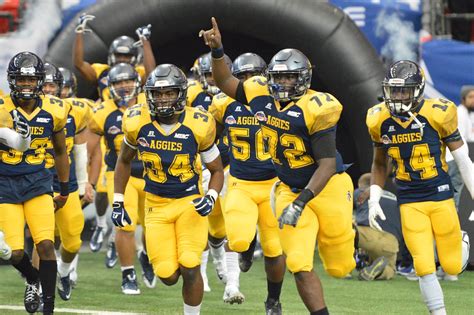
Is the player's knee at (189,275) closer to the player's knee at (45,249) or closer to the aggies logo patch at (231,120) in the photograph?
the player's knee at (45,249)

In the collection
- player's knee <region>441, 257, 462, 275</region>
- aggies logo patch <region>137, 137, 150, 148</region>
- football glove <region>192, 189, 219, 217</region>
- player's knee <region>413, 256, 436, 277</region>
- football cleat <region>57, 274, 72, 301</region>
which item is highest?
aggies logo patch <region>137, 137, 150, 148</region>

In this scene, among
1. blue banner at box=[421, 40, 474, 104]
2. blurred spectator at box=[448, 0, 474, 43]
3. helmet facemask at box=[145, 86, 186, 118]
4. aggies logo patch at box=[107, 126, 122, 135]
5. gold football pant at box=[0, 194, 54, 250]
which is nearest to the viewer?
helmet facemask at box=[145, 86, 186, 118]

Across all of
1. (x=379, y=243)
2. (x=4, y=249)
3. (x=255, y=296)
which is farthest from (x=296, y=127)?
(x=379, y=243)

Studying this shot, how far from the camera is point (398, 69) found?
23.3 ft

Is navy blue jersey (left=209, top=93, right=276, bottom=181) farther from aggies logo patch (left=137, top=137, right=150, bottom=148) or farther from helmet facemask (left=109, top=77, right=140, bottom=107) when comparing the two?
helmet facemask (left=109, top=77, right=140, bottom=107)

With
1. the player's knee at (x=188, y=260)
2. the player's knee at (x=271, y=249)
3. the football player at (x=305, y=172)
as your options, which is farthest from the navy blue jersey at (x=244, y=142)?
the player's knee at (x=188, y=260)

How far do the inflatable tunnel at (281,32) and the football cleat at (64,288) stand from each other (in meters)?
3.48

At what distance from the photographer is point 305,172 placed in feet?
22.2

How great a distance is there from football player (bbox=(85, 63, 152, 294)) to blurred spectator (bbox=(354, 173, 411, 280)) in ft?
6.12

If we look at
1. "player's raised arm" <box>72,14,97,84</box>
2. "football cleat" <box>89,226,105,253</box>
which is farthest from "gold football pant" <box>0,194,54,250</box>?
"player's raised arm" <box>72,14,97,84</box>

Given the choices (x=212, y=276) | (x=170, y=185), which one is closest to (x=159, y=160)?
(x=170, y=185)

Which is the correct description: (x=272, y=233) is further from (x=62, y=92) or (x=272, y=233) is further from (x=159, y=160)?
(x=62, y=92)

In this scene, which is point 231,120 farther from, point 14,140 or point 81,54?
point 81,54

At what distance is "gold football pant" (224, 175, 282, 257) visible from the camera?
782 cm
